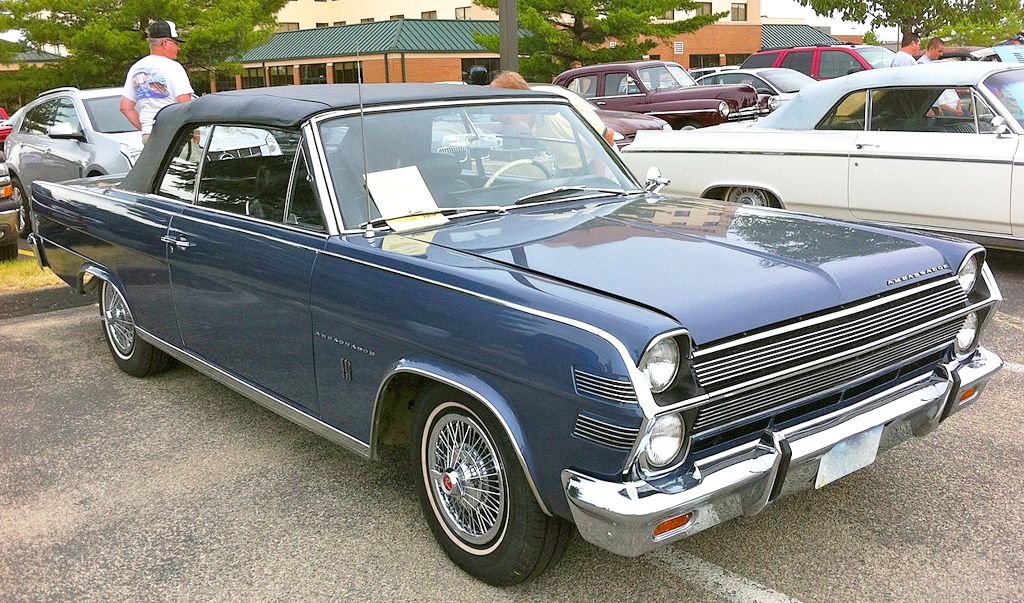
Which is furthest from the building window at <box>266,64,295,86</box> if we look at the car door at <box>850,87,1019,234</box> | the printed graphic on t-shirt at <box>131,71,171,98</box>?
the car door at <box>850,87,1019,234</box>

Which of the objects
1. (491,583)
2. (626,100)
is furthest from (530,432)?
(626,100)

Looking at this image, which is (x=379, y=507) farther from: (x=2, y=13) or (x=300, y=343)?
(x=2, y=13)

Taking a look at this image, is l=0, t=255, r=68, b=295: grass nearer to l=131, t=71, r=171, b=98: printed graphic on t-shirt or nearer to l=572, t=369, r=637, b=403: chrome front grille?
l=131, t=71, r=171, b=98: printed graphic on t-shirt

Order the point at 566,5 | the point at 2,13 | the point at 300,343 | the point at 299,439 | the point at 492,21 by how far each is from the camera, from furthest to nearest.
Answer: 1. the point at 492,21
2. the point at 566,5
3. the point at 2,13
4. the point at 299,439
5. the point at 300,343

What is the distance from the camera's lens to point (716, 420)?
282cm

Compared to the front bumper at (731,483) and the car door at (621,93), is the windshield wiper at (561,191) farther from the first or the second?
the car door at (621,93)

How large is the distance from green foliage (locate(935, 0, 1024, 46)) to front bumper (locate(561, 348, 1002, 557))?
115 feet

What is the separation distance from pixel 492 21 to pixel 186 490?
37.1 meters

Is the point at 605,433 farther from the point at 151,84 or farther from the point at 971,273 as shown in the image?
the point at 151,84

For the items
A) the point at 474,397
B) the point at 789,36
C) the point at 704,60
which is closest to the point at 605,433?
the point at 474,397

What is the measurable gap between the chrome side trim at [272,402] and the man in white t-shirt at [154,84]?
3.24 m

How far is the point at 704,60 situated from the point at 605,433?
4830 cm

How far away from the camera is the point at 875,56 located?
20406 mm

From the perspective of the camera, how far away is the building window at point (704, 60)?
47.8 m
